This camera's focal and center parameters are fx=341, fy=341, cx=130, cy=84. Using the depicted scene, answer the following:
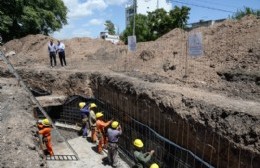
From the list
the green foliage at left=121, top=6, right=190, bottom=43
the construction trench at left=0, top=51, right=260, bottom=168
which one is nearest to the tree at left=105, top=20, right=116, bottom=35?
the green foliage at left=121, top=6, right=190, bottom=43

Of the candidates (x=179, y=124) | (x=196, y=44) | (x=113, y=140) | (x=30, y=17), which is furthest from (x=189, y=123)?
(x=30, y=17)

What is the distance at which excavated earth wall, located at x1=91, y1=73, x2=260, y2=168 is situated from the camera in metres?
6.93

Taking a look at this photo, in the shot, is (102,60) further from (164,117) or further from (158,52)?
(164,117)

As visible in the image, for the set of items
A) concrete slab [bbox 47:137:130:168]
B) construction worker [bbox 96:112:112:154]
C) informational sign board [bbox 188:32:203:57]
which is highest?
informational sign board [bbox 188:32:203:57]

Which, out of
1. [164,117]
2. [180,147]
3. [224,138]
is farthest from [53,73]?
[224,138]

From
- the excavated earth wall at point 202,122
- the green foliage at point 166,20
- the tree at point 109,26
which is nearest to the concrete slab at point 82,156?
the excavated earth wall at point 202,122

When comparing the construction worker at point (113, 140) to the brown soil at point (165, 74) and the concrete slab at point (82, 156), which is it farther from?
the brown soil at point (165, 74)

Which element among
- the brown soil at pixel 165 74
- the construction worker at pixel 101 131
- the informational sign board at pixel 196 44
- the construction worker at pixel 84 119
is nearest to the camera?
the brown soil at pixel 165 74

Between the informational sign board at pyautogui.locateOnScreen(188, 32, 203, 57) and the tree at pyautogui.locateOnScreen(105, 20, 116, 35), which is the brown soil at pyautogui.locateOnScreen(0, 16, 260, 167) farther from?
the tree at pyautogui.locateOnScreen(105, 20, 116, 35)

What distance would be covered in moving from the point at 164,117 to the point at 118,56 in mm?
11969

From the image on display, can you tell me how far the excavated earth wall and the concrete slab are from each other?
1905mm

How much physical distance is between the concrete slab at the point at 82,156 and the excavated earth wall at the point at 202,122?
1.91 meters

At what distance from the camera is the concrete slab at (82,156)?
36.4 ft

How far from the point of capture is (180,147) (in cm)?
871
